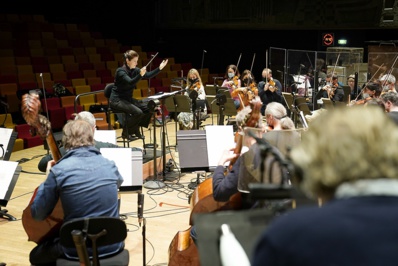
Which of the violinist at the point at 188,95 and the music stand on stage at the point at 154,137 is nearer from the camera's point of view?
the music stand on stage at the point at 154,137

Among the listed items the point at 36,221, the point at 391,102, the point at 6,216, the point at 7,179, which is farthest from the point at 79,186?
the point at 391,102

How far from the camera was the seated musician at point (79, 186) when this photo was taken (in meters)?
3.08

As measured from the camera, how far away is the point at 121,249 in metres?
3.28

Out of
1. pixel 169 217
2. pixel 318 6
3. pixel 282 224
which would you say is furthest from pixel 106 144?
pixel 318 6

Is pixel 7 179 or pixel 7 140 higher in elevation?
pixel 7 140

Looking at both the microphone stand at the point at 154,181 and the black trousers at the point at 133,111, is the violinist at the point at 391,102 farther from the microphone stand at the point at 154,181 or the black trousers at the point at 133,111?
the black trousers at the point at 133,111

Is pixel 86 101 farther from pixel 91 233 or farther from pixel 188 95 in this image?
pixel 91 233

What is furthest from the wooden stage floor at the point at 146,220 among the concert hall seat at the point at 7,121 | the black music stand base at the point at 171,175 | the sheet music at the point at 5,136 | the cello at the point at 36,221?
the concert hall seat at the point at 7,121

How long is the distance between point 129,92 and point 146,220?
235cm

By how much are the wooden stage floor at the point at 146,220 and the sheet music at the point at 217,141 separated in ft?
2.66

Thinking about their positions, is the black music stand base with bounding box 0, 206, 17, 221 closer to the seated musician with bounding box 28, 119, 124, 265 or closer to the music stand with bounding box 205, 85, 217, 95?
the seated musician with bounding box 28, 119, 124, 265

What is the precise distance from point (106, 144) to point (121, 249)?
1.51 metres

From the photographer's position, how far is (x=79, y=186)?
3.08m

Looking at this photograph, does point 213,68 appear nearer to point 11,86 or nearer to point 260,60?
point 260,60
